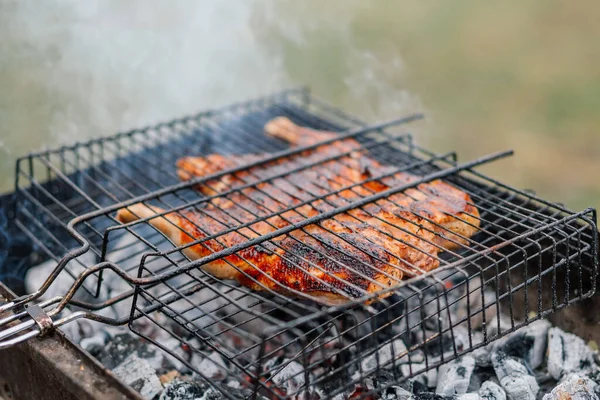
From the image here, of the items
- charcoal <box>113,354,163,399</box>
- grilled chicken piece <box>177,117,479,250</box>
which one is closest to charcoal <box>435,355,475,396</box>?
grilled chicken piece <box>177,117,479,250</box>

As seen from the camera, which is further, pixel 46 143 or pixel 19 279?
pixel 46 143

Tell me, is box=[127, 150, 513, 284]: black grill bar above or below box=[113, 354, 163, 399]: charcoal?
above

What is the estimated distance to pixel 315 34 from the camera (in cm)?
743

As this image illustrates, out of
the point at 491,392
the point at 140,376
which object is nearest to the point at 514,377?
the point at 491,392

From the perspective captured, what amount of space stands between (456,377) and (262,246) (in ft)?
4.25

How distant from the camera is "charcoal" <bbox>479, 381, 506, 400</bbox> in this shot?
3.31 m

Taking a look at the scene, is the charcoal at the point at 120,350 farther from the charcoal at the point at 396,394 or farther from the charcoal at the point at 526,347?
the charcoal at the point at 526,347

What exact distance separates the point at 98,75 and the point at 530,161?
482 centimetres

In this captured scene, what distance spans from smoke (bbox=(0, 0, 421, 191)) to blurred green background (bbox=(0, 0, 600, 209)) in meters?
0.01

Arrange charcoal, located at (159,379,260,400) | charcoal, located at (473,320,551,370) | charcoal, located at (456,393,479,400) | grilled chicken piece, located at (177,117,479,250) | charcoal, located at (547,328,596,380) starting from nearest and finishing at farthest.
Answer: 1. charcoal, located at (456,393,479,400)
2. charcoal, located at (159,379,260,400)
3. grilled chicken piece, located at (177,117,479,250)
4. charcoal, located at (547,328,596,380)
5. charcoal, located at (473,320,551,370)

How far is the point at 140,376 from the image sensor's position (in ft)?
11.6

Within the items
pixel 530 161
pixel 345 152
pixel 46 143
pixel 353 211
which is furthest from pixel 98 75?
pixel 530 161

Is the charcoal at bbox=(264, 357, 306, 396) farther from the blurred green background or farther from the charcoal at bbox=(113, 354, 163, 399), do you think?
the blurred green background

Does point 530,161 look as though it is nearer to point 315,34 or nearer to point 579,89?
point 579,89
